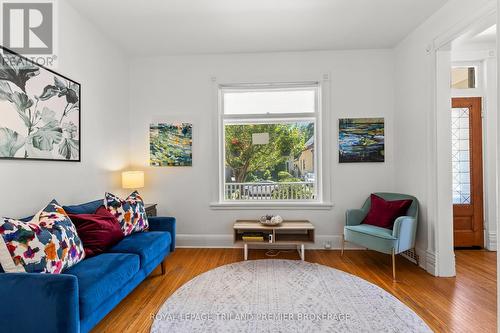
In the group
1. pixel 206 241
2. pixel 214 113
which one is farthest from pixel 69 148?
pixel 206 241

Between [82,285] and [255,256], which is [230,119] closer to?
[255,256]

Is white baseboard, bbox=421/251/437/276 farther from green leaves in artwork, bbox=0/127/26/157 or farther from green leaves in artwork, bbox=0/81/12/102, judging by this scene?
green leaves in artwork, bbox=0/81/12/102

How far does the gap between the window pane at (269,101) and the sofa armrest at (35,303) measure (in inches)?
115

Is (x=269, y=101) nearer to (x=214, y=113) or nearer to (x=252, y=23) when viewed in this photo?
(x=214, y=113)

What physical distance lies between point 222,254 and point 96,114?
2.35m

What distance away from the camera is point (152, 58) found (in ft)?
12.2

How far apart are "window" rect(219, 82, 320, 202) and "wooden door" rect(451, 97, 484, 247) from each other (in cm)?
190

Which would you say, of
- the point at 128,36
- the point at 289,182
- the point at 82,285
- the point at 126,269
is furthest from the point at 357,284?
the point at 128,36

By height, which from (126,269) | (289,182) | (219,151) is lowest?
(126,269)

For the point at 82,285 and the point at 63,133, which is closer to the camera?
the point at 82,285

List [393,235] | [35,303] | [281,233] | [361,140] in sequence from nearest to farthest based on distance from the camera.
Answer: [35,303]
[393,235]
[281,233]
[361,140]

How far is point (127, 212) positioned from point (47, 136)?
Result: 3.21 ft

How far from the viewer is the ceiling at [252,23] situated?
258 centimetres

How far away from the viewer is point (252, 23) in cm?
289
